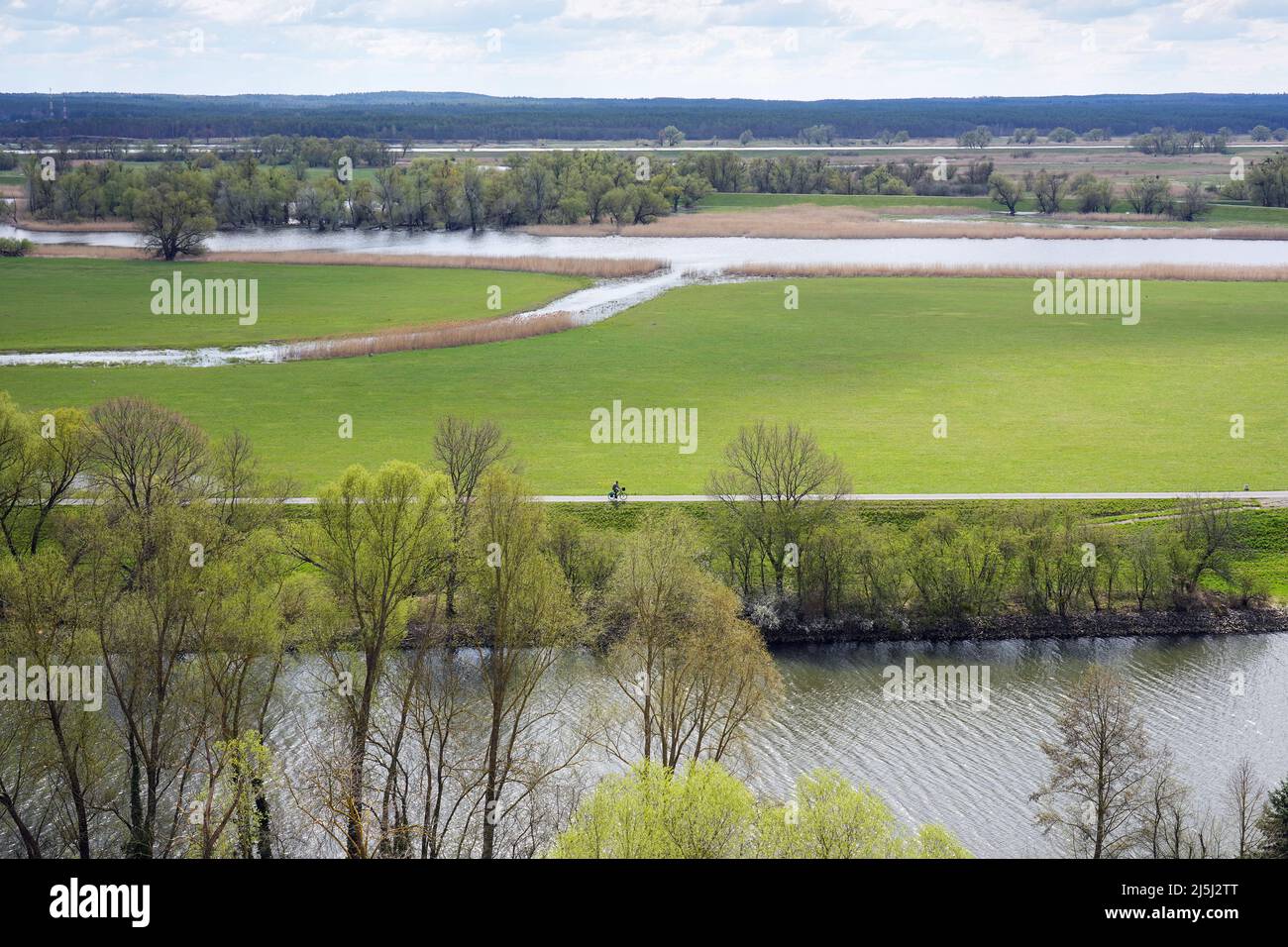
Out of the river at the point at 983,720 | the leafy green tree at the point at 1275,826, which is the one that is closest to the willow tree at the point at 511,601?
the river at the point at 983,720

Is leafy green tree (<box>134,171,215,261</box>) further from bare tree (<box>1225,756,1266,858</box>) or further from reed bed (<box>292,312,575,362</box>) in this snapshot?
bare tree (<box>1225,756,1266,858</box>)

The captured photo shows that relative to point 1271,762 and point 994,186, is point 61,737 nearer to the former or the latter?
point 1271,762

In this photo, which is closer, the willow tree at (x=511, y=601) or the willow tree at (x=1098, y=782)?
the willow tree at (x=1098, y=782)

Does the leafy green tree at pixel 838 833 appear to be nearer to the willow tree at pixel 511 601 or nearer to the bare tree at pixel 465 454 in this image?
the willow tree at pixel 511 601

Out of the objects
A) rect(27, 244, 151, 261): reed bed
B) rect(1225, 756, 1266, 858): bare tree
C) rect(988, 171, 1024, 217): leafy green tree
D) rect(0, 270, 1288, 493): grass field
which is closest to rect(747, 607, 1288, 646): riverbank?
rect(0, 270, 1288, 493): grass field

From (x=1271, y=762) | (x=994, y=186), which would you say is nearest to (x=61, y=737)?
(x=1271, y=762)

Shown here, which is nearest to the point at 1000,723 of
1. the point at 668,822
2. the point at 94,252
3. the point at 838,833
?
the point at 838,833

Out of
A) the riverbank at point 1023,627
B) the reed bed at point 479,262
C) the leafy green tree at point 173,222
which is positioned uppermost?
the leafy green tree at point 173,222
